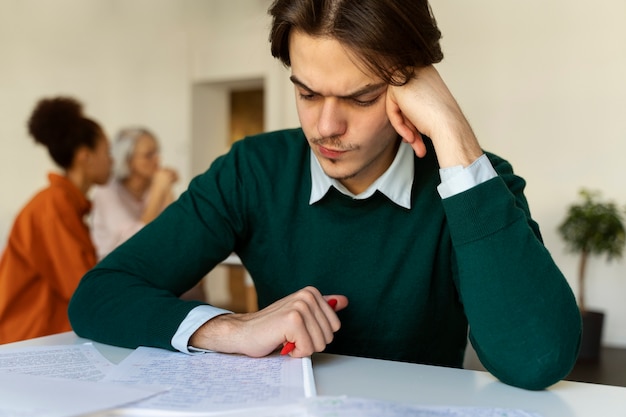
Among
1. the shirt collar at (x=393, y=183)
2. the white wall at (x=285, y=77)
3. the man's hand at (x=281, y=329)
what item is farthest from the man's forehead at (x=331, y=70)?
the white wall at (x=285, y=77)

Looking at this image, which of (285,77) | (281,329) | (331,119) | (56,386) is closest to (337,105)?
(331,119)

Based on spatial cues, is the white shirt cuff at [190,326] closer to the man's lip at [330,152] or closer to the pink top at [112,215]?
the man's lip at [330,152]

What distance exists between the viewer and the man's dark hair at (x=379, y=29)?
1131 mm

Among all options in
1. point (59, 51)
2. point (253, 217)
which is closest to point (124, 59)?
point (59, 51)

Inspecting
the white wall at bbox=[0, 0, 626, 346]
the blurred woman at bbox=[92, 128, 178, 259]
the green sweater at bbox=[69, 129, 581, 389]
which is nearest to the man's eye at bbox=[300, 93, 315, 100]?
the green sweater at bbox=[69, 129, 581, 389]

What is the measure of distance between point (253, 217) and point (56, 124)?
2.25 m

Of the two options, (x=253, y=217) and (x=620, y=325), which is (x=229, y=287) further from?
(x=253, y=217)

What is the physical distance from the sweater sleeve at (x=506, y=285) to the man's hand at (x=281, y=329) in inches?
8.3

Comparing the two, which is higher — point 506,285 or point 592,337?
point 506,285

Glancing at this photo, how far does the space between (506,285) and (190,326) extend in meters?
0.46

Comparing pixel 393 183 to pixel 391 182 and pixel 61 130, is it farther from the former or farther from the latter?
pixel 61 130

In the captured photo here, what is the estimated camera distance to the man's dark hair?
1131 millimetres

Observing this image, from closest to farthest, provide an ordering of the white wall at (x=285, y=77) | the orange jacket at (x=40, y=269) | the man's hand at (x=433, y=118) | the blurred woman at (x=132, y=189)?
the man's hand at (x=433, y=118) < the orange jacket at (x=40, y=269) < the blurred woman at (x=132, y=189) < the white wall at (x=285, y=77)

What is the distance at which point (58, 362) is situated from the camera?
956mm
